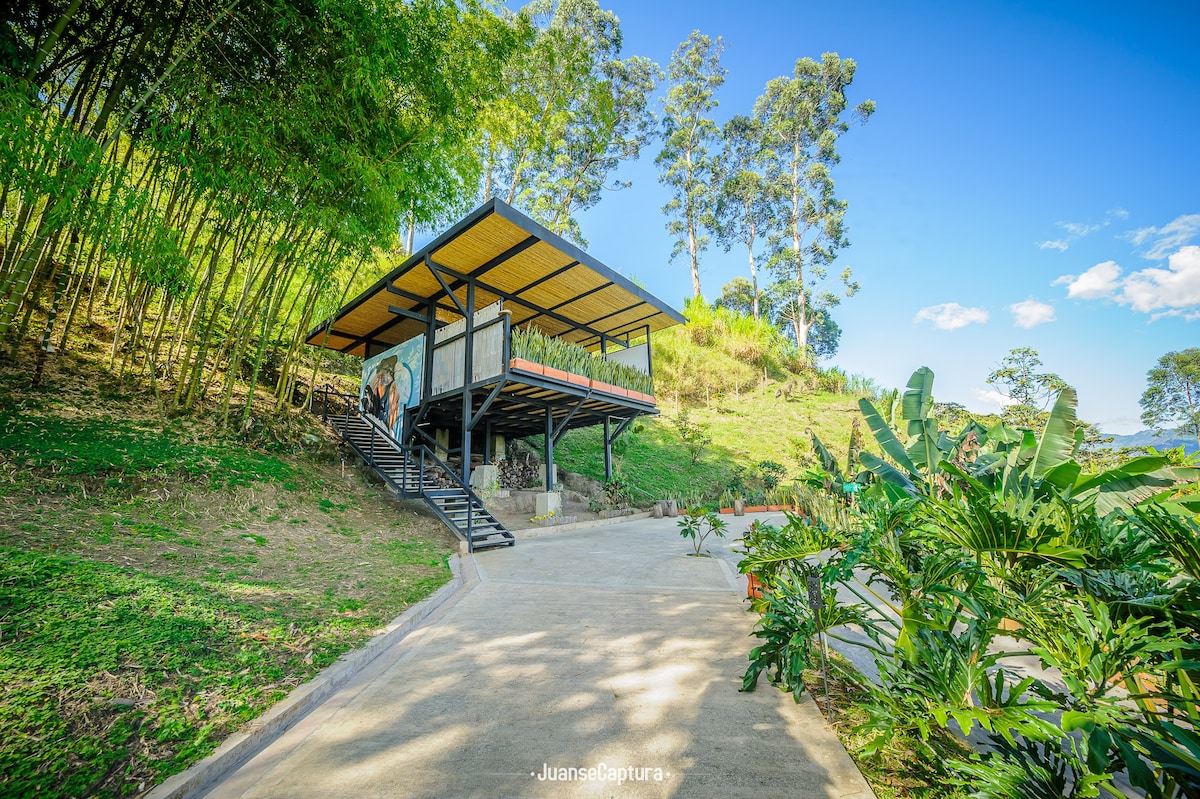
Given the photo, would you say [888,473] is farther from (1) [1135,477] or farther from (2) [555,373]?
(2) [555,373]

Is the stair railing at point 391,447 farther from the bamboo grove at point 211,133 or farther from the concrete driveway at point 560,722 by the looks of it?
the concrete driveway at point 560,722

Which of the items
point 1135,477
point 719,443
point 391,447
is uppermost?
point 719,443

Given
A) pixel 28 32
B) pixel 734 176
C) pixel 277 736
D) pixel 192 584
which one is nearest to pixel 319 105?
pixel 28 32

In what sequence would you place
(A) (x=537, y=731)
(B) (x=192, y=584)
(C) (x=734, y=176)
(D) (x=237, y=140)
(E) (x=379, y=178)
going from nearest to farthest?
(A) (x=537, y=731) < (B) (x=192, y=584) < (D) (x=237, y=140) < (E) (x=379, y=178) < (C) (x=734, y=176)

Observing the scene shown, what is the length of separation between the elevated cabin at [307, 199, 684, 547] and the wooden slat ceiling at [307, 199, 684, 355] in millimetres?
33

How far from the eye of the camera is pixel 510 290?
1084 cm

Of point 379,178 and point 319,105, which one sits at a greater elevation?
point 319,105

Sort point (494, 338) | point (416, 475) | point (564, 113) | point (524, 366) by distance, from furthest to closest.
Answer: point (564, 113)
point (416, 475)
point (494, 338)
point (524, 366)

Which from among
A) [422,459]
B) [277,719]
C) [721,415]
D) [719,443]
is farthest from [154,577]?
[721,415]

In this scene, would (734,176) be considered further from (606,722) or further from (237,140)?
(606,722)

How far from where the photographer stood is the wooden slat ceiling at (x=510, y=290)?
8.43m

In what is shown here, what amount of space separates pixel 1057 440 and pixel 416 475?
33.1ft

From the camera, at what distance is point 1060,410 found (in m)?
2.98

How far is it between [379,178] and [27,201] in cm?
350
